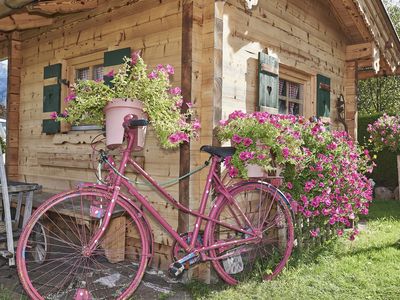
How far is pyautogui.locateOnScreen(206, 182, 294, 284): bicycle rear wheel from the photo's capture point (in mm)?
3350

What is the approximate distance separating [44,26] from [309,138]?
3.93m

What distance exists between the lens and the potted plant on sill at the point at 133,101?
118 inches

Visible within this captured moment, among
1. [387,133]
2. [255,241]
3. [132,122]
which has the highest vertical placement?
[387,133]

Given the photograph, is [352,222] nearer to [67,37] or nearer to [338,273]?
[338,273]

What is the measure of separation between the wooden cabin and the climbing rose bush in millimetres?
527

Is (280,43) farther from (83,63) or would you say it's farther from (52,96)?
(52,96)

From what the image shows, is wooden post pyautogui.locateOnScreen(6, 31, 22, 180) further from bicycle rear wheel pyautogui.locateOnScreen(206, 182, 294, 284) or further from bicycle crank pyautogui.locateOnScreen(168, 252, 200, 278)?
bicycle crank pyautogui.locateOnScreen(168, 252, 200, 278)

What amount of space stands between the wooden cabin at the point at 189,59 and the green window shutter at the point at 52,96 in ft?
0.04

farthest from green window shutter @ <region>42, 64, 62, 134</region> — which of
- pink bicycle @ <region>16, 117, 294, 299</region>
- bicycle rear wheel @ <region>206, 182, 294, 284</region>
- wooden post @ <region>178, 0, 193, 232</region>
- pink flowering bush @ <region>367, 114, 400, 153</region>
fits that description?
pink flowering bush @ <region>367, 114, 400, 153</region>

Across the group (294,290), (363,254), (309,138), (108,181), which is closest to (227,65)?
(309,138)

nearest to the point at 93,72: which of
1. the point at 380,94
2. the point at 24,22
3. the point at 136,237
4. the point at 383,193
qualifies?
the point at 24,22

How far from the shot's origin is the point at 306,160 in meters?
3.99

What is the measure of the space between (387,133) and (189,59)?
5663 mm

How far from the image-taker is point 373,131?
812 centimetres
